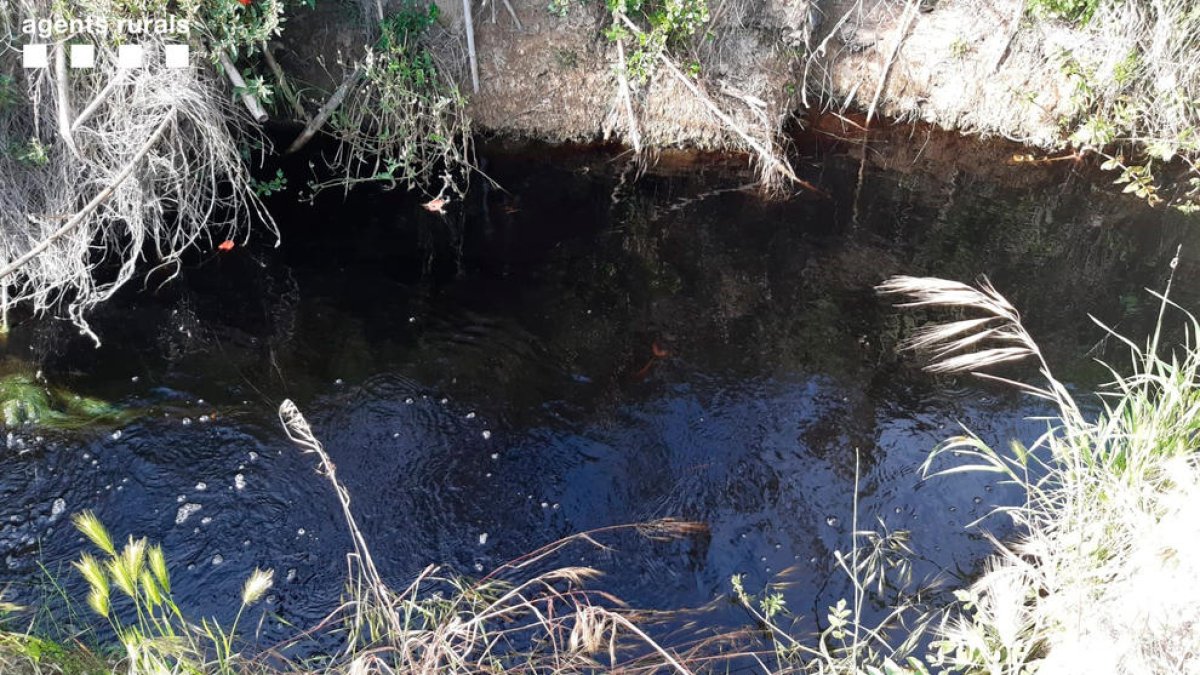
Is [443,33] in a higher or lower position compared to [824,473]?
higher

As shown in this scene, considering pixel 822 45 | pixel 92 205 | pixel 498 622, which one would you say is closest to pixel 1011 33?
pixel 822 45

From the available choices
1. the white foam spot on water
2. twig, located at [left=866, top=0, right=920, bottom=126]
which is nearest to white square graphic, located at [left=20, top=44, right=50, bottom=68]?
the white foam spot on water

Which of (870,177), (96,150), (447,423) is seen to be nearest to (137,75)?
(96,150)

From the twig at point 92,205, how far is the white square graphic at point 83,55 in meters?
0.54

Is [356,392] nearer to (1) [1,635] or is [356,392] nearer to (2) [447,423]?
(2) [447,423]

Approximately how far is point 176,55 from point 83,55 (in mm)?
540

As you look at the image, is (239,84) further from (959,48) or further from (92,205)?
(959,48)

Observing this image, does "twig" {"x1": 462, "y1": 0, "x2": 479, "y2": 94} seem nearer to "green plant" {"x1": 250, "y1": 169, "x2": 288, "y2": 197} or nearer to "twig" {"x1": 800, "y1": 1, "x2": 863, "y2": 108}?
"green plant" {"x1": 250, "y1": 169, "x2": 288, "y2": 197}

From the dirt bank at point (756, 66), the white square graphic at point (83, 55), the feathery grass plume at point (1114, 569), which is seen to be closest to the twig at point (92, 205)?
the white square graphic at point (83, 55)

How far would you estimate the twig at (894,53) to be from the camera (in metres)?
8.51

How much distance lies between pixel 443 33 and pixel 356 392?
387 cm

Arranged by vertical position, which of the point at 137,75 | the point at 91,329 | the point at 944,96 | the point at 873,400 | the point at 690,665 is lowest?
the point at 690,665

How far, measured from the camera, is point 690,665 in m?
3.85

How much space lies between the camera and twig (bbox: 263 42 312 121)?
22.3 feet
